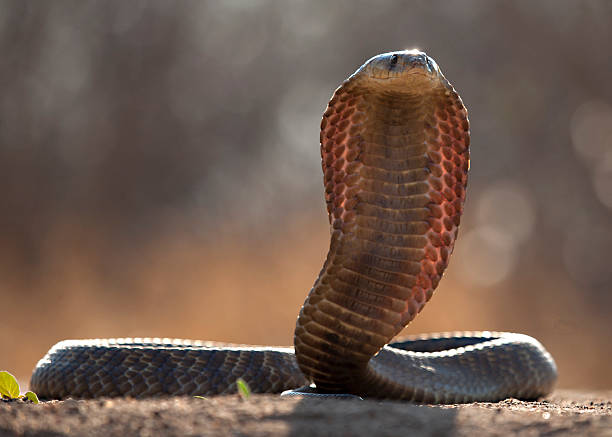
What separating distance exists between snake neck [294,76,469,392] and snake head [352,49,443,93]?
5 cm

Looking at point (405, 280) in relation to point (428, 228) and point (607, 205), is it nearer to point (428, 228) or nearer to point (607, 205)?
point (428, 228)

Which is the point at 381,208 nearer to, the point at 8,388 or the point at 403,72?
the point at 403,72

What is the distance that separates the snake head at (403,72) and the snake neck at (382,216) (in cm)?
5

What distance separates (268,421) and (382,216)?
1.33 m

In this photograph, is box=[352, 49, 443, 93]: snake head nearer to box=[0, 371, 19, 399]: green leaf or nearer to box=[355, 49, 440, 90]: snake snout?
box=[355, 49, 440, 90]: snake snout

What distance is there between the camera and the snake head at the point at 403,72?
11.0 ft

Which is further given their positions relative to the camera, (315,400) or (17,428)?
(315,400)

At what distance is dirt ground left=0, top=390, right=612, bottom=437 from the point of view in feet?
7.47

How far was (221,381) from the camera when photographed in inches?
184

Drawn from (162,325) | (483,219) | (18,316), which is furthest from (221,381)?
(483,219)

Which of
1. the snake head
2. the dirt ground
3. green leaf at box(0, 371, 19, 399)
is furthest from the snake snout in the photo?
green leaf at box(0, 371, 19, 399)

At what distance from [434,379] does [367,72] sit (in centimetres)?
196

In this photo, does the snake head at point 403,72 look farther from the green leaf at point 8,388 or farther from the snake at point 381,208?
the green leaf at point 8,388

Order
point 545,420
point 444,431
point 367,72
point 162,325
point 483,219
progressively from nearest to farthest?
1. point 444,431
2. point 545,420
3. point 367,72
4. point 162,325
5. point 483,219
